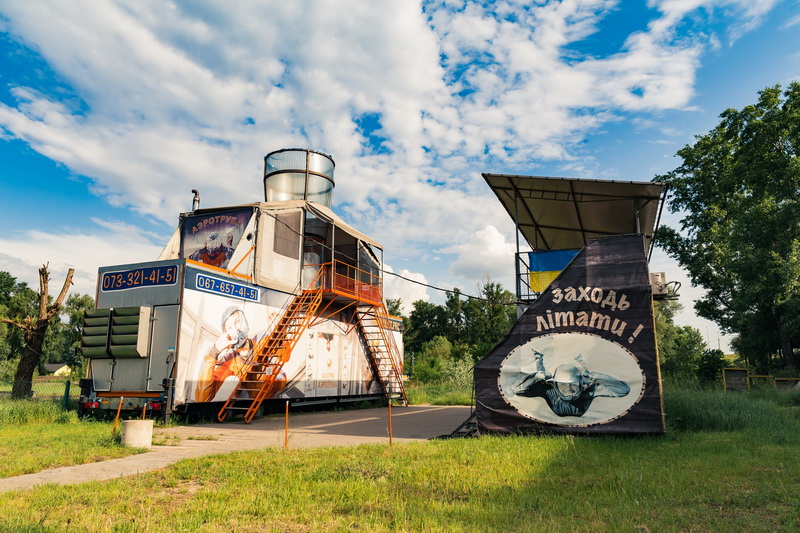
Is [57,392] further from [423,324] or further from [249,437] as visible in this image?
[423,324]

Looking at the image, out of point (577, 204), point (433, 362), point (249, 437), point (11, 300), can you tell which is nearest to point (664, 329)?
point (433, 362)

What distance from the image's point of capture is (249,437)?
1221 cm

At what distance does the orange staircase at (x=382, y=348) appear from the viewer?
23.3m

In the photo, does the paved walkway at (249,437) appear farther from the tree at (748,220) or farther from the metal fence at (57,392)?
the tree at (748,220)

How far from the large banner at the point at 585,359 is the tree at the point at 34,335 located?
53.6ft

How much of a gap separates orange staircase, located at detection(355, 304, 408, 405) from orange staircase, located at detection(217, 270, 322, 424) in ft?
14.0

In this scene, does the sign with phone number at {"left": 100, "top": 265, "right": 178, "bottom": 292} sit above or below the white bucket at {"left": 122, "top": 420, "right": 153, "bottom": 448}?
above

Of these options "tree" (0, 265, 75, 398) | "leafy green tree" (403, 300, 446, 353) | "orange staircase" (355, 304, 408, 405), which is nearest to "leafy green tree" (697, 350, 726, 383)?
"orange staircase" (355, 304, 408, 405)

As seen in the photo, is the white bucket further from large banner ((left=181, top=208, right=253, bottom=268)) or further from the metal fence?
large banner ((left=181, top=208, right=253, bottom=268))

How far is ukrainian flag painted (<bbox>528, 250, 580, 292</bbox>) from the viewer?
1634 cm

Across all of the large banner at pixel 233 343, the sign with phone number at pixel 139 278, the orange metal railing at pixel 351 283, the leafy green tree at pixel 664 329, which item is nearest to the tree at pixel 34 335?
the sign with phone number at pixel 139 278

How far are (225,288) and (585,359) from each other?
35.2 feet

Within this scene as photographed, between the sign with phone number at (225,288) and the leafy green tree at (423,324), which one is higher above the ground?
the leafy green tree at (423,324)

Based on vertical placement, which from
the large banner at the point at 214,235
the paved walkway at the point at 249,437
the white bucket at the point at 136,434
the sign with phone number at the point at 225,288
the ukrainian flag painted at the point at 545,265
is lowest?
the paved walkway at the point at 249,437
